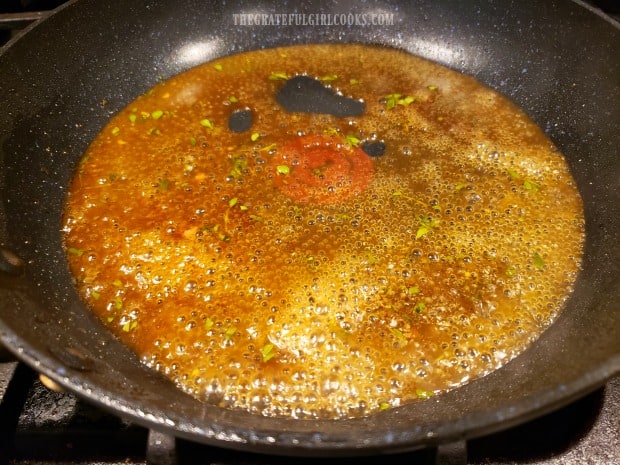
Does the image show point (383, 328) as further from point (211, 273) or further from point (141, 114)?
point (141, 114)

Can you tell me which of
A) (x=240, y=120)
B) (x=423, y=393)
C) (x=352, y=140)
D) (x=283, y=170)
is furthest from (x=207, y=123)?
(x=423, y=393)

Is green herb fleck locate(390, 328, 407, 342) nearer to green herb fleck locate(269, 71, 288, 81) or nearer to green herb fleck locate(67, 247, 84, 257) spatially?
green herb fleck locate(67, 247, 84, 257)

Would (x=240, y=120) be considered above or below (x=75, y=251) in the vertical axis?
above

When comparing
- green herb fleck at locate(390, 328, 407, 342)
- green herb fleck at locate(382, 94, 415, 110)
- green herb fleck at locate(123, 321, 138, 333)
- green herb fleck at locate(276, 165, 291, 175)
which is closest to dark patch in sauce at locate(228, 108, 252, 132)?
green herb fleck at locate(276, 165, 291, 175)

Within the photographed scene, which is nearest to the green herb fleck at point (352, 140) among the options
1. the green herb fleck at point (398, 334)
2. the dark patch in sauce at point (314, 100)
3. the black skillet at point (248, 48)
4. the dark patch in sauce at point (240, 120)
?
the dark patch in sauce at point (314, 100)

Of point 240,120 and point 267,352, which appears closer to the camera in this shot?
point 267,352

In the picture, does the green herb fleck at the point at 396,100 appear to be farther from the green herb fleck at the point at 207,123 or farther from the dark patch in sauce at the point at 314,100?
the green herb fleck at the point at 207,123

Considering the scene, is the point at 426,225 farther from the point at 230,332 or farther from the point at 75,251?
the point at 75,251
